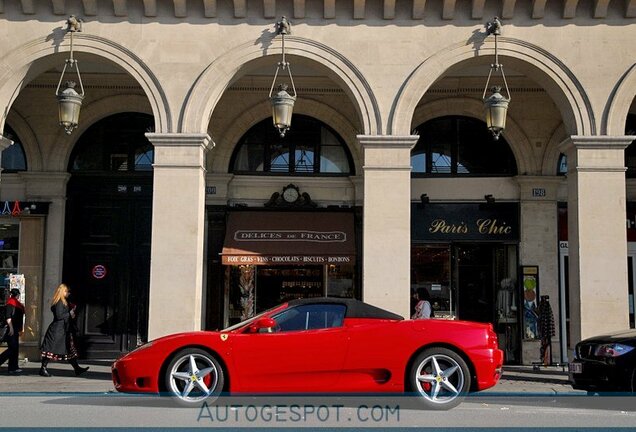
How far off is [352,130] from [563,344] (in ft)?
21.9

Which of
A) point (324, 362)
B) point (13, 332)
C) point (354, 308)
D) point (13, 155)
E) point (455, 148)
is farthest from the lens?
point (455, 148)

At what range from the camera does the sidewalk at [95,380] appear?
1191cm

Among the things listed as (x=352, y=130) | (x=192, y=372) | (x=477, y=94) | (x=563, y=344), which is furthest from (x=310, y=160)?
(x=192, y=372)

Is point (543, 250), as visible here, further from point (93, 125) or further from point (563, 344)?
point (93, 125)

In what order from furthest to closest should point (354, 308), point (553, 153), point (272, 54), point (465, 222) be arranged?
point (465, 222)
point (553, 153)
point (272, 54)
point (354, 308)

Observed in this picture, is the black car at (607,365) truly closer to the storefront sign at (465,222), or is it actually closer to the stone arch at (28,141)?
the storefront sign at (465,222)

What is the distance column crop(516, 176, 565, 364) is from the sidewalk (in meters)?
1.96

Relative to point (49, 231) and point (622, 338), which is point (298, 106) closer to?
point (49, 231)

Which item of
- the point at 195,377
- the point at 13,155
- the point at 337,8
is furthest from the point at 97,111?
the point at 195,377

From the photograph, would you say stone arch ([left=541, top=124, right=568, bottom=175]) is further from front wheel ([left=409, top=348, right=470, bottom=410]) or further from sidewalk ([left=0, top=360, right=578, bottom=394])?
front wheel ([left=409, top=348, right=470, bottom=410])

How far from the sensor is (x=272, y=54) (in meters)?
13.5

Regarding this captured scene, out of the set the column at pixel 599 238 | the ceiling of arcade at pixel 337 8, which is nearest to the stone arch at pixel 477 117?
the column at pixel 599 238

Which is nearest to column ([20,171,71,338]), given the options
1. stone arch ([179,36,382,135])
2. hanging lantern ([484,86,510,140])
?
stone arch ([179,36,382,135])

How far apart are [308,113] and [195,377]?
358 inches
